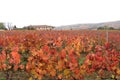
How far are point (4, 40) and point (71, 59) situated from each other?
7366 millimetres

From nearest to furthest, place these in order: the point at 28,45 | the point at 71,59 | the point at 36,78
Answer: the point at 71,59 → the point at 36,78 → the point at 28,45

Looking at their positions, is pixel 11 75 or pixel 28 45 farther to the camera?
pixel 28 45

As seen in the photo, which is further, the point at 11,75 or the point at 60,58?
the point at 11,75

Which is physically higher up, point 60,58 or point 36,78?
point 60,58

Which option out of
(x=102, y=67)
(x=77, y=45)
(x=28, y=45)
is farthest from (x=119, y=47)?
(x=102, y=67)

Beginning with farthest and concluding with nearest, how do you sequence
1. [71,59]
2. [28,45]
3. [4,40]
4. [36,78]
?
[4,40] < [28,45] < [36,78] < [71,59]

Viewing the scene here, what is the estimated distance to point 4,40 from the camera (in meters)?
13.7

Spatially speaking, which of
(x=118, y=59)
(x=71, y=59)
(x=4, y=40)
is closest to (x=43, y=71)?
(x=71, y=59)

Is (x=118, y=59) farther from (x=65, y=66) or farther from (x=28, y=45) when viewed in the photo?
(x=28, y=45)

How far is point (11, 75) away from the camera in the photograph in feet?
27.8

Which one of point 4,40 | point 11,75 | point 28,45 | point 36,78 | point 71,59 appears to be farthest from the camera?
point 4,40

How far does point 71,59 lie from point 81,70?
0.43 meters

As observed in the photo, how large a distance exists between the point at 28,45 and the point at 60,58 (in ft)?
18.1

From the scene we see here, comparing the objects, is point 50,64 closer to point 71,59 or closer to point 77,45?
point 71,59
